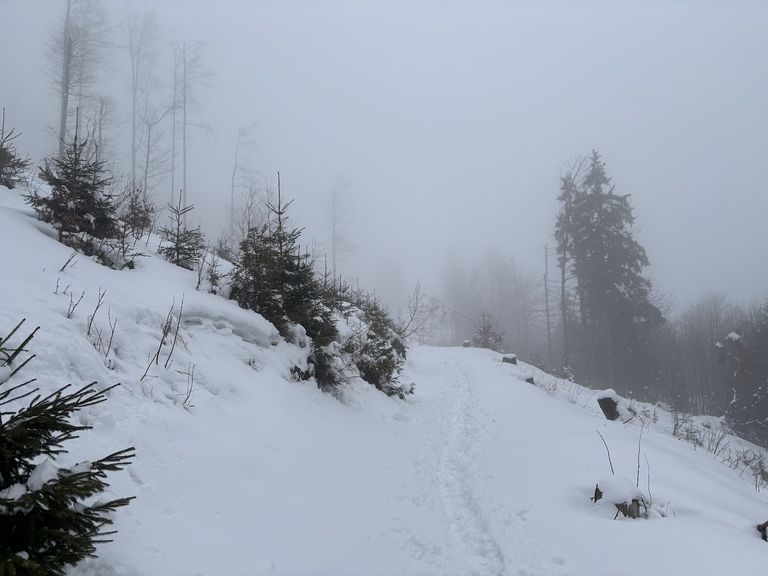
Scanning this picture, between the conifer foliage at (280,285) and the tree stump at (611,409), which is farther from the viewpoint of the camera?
the tree stump at (611,409)

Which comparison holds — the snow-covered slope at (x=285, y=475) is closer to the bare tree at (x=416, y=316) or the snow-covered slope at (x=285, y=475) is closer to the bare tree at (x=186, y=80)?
the bare tree at (x=416, y=316)

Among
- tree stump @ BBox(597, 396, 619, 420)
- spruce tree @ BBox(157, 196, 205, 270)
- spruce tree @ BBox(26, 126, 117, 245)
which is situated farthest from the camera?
tree stump @ BBox(597, 396, 619, 420)

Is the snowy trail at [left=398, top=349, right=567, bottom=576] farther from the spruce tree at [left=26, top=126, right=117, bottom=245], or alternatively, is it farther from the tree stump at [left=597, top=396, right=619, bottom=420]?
the spruce tree at [left=26, top=126, right=117, bottom=245]

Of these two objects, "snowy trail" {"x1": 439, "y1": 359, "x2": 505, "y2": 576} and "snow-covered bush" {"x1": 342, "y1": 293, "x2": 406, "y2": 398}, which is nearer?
"snowy trail" {"x1": 439, "y1": 359, "x2": 505, "y2": 576}

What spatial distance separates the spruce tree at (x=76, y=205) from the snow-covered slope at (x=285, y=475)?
0.34 meters

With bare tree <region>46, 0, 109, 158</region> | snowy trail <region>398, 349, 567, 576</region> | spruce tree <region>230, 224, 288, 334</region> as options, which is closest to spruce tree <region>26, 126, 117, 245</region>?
spruce tree <region>230, 224, 288, 334</region>

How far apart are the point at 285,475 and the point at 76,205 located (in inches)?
210

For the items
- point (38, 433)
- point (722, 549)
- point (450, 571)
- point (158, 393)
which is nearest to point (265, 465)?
point (158, 393)

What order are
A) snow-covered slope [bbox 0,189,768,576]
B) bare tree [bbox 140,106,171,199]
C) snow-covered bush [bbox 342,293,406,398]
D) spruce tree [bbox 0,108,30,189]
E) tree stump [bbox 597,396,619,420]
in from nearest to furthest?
snow-covered slope [bbox 0,189,768,576], spruce tree [bbox 0,108,30,189], snow-covered bush [bbox 342,293,406,398], tree stump [bbox 597,396,619,420], bare tree [bbox 140,106,171,199]

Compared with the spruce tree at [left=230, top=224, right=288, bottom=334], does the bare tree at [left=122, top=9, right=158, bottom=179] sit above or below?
above

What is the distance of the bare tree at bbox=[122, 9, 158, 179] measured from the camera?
84.0 ft

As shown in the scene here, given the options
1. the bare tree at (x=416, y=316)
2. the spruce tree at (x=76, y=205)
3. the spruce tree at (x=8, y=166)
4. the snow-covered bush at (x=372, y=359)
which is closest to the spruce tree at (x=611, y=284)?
the bare tree at (x=416, y=316)

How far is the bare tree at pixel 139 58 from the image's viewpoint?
25.6 meters

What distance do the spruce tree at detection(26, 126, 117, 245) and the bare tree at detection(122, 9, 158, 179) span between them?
78.2 ft
